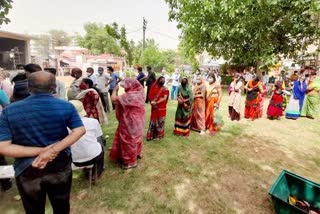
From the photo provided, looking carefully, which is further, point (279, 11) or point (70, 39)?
point (70, 39)

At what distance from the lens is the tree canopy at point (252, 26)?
1244cm

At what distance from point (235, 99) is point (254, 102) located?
858 mm

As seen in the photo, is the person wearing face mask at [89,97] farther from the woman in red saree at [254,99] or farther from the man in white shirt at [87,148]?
the woman in red saree at [254,99]

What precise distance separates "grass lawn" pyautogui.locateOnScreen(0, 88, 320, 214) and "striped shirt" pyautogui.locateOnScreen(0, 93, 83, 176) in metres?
1.64

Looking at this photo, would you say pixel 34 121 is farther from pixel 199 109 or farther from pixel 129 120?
pixel 199 109

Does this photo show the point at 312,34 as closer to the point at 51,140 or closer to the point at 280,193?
the point at 280,193

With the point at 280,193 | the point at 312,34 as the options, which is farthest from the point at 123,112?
the point at 312,34

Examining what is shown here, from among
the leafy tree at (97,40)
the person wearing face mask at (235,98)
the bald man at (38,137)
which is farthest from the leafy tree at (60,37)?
the bald man at (38,137)

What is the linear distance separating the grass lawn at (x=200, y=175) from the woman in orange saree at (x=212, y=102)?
291mm

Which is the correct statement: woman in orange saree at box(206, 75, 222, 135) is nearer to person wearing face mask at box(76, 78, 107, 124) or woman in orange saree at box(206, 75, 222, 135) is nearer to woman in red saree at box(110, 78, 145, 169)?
woman in red saree at box(110, 78, 145, 169)

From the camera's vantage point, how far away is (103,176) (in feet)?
13.4

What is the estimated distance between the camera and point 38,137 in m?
1.96

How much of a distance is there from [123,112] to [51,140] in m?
2.27

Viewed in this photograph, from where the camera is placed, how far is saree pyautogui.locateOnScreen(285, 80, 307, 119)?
865 cm
